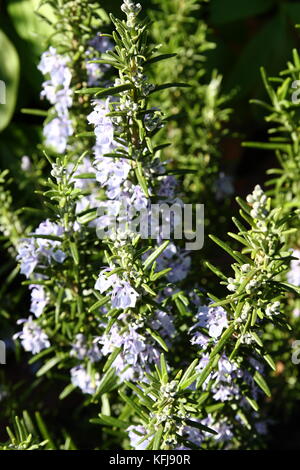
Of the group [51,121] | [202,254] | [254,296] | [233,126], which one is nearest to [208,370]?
[254,296]

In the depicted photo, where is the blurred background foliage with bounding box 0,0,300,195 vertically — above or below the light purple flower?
above

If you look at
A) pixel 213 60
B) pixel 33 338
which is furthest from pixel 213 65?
pixel 33 338

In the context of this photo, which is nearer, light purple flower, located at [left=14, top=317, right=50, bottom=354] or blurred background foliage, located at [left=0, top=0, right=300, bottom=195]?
light purple flower, located at [left=14, top=317, right=50, bottom=354]

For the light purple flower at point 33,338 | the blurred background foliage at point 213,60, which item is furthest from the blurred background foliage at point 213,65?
the light purple flower at point 33,338

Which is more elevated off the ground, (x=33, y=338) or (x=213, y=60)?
(x=213, y=60)

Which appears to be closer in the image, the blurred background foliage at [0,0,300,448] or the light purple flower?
the light purple flower

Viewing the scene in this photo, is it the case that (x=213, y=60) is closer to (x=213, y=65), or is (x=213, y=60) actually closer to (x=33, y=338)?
(x=213, y=65)

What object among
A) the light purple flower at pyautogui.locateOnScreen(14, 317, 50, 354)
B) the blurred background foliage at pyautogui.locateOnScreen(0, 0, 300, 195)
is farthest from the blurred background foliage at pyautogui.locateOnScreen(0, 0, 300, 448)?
the light purple flower at pyautogui.locateOnScreen(14, 317, 50, 354)

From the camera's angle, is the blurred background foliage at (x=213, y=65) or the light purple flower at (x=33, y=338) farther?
the blurred background foliage at (x=213, y=65)

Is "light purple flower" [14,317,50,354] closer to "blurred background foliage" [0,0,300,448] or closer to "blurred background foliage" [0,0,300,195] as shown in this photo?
"blurred background foliage" [0,0,300,448]

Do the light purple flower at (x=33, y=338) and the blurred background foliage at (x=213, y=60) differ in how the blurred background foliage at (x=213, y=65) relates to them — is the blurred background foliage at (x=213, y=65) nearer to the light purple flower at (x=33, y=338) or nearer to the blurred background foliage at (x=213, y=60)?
the blurred background foliage at (x=213, y=60)
